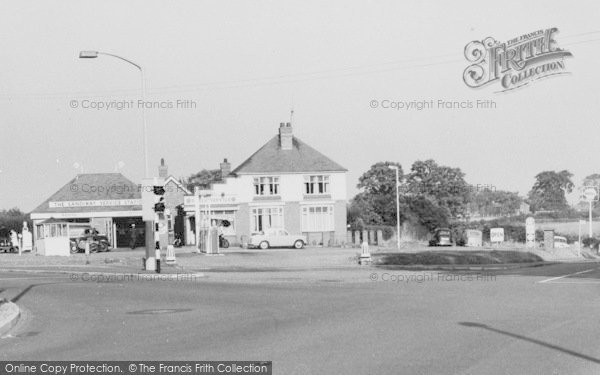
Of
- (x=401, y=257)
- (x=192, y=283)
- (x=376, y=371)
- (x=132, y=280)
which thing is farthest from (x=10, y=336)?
(x=401, y=257)

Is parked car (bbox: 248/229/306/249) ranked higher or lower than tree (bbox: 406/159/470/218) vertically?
lower

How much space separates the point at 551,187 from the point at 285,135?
81.8 meters

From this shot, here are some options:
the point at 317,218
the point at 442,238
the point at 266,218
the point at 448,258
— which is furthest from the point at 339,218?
the point at 448,258

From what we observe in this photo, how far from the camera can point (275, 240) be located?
59500 mm

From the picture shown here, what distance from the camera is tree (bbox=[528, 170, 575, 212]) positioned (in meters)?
138

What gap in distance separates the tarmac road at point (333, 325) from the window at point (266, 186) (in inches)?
1672

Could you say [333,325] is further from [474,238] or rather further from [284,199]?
[284,199]

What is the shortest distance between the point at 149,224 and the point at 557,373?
2674 cm

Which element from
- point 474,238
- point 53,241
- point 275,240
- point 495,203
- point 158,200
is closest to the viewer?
point 158,200

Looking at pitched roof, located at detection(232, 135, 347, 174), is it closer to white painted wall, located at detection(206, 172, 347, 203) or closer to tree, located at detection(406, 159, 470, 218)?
white painted wall, located at detection(206, 172, 347, 203)

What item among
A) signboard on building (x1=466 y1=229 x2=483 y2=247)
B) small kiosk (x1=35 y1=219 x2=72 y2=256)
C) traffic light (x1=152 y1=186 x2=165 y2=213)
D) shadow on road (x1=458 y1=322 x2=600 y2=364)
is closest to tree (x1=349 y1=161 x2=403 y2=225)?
signboard on building (x1=466 y1=229 x2=483 y2=247)

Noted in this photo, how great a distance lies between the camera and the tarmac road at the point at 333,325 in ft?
36.0

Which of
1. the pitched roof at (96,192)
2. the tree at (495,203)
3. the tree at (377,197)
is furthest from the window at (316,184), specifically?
the tree at (495,203)

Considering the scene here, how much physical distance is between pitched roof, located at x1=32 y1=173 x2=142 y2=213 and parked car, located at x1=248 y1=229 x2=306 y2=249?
45.2ft
